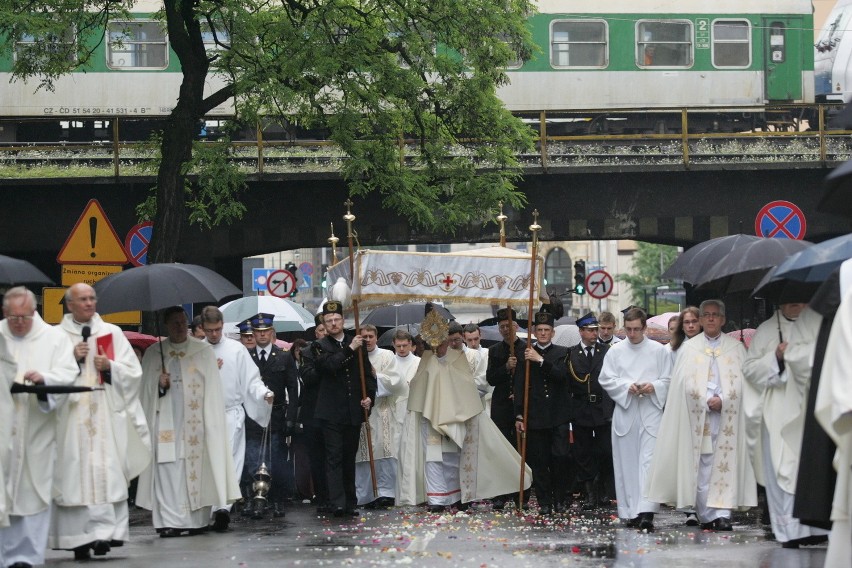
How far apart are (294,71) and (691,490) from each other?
769 centimetres

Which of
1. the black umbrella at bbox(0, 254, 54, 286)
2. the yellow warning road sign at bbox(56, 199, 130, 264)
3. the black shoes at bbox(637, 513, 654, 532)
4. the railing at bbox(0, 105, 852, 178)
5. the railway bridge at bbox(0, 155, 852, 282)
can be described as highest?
the railing at bbox(0, 105, 852, 178)

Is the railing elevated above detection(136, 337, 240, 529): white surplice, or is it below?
above

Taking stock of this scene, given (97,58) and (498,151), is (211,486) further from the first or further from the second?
(97,58)

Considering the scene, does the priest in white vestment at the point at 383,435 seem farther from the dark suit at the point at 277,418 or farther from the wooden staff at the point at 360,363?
the dark suit at the point at 277,418

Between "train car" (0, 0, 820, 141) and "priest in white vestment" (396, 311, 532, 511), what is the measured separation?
15.5m

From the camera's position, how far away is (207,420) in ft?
42.7

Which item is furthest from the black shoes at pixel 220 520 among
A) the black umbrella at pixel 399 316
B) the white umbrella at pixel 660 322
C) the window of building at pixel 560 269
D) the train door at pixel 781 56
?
the window of building at pixel 560 269

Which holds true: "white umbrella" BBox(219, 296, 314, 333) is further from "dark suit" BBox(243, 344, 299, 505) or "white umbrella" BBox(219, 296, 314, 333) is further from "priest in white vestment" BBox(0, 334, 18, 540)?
"priest in white vestment" BBox(0, 334, 18, 540)

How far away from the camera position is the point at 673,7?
32188 millimetres

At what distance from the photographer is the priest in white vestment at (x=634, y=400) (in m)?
13.8

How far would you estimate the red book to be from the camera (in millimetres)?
11578

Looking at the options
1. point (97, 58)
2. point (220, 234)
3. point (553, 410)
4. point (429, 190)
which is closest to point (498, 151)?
point (429, 190)

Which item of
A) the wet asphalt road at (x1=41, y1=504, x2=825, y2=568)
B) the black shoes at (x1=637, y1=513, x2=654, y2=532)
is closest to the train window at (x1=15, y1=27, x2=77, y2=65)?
the wet asphalt road at (x1=41, y1=504, x2=825, y2=568)

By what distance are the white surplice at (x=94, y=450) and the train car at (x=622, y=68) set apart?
1951 centimetres
